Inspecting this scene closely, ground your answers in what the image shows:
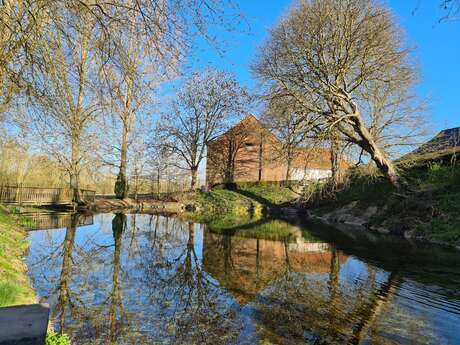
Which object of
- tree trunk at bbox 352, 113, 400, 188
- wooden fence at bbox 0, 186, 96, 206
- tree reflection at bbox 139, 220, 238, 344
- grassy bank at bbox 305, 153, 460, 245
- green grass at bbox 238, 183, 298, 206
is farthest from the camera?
green grass at bbox 238, 183, 298, 206

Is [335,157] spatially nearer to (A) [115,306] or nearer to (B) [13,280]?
(A) [115,306]

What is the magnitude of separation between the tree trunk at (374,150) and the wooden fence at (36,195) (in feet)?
53.7

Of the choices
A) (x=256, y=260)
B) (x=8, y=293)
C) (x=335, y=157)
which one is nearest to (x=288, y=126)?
(x=335, y=157)

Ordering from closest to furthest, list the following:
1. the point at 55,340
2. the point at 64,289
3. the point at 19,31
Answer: the point at 55,340 → the point at 19,31 → the point at 64,289

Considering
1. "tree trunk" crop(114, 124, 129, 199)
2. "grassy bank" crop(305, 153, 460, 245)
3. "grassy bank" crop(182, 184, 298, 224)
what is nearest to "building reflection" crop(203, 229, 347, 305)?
"grassy bank" crop(305, 153, 460, 245)

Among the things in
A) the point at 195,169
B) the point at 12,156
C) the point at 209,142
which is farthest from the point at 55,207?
the point at 209,142

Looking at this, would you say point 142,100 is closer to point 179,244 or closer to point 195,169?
point 179,244

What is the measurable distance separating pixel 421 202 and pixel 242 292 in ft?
42.3

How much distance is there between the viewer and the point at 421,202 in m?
15.8

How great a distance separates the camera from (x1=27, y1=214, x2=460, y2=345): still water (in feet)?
13.9

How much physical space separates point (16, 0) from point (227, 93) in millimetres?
26858

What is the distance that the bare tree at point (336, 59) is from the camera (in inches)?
587

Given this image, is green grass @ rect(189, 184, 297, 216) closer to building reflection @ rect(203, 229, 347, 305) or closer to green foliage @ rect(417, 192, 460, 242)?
green foliage @ rect(417, 192, 460, 242)

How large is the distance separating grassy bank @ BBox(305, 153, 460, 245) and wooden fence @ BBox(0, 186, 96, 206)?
16684 mm
